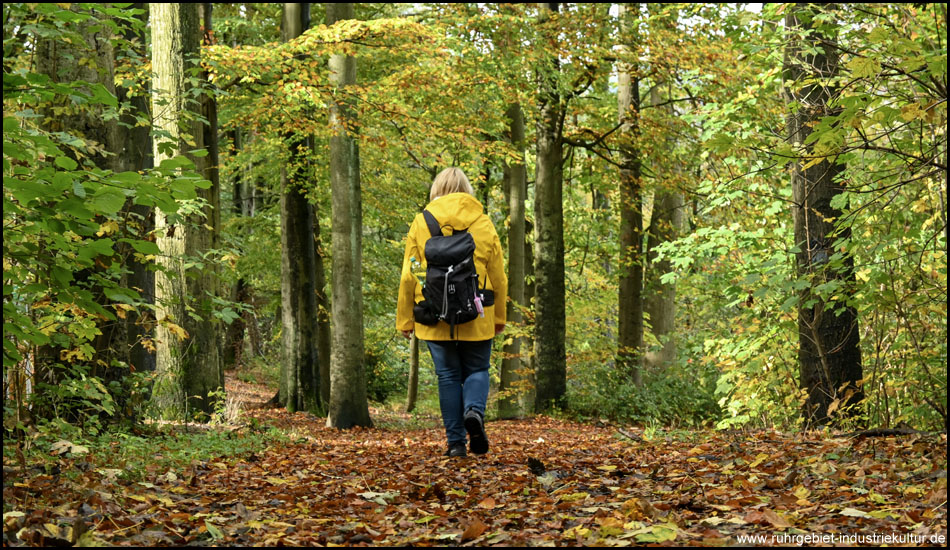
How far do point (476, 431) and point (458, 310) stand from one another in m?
0.95

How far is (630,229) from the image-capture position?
56.3 feet

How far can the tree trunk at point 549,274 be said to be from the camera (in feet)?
43.3

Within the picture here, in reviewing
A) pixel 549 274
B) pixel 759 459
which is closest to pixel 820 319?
pixel 759 459

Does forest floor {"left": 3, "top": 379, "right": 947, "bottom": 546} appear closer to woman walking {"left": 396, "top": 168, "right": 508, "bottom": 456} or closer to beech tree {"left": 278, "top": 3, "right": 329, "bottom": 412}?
woman walking {"left": 396, "top": 168, "right": 508, "bottom": 456}

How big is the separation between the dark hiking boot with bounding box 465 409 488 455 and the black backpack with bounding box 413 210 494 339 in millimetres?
647

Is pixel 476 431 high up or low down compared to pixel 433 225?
down

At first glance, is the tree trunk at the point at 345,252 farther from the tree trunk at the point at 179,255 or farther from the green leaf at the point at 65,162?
the green leaf at the point at 65,162

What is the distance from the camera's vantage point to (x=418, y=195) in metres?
19.8

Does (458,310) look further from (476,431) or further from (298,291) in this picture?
(298,291)

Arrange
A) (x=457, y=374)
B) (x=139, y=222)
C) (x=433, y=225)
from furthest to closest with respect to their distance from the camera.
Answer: (x=139, y=222) → (x=457, y=374) → (x=433, y=225)

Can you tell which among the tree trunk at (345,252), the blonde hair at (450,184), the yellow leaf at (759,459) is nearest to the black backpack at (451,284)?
the blonde hair at (450,184)

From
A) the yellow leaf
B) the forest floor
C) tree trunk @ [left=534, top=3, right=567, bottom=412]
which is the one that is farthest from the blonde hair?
tree trunk @ [left=534, top=3, right=567, bottom=412]

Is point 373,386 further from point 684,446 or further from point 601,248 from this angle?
point 684,446

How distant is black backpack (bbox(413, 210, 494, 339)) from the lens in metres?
5.82
